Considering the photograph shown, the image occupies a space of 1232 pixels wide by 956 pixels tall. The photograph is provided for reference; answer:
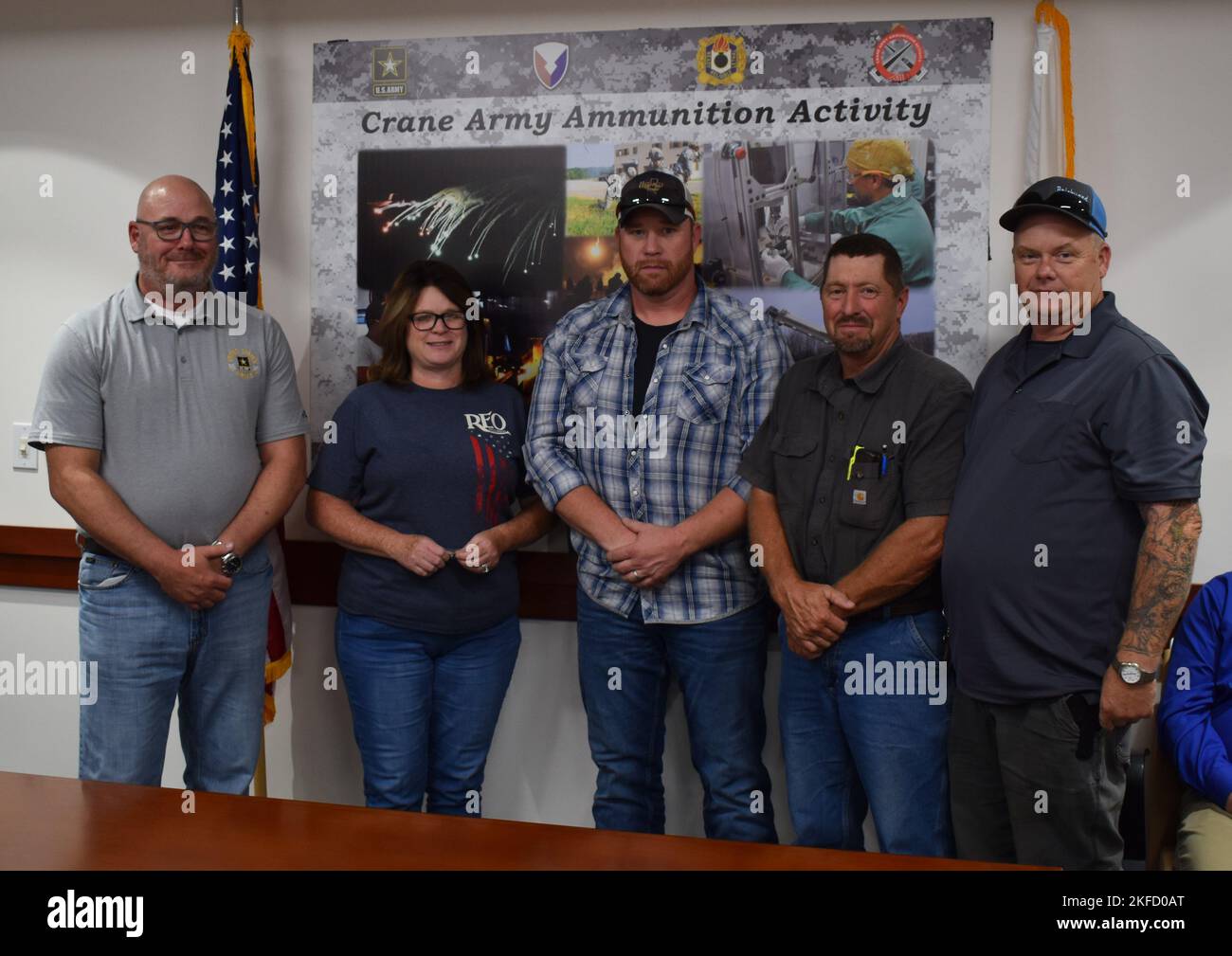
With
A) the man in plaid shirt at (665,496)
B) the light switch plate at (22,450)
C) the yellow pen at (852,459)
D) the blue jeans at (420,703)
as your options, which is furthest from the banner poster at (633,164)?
the light switch plate at (22,450)

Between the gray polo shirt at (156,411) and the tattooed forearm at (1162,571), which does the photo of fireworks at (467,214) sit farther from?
the tattooed forearm at (1162,571)

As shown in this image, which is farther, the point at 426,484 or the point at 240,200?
the point at 240,200

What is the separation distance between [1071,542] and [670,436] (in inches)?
38.2

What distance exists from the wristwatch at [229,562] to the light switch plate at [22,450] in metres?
1.23

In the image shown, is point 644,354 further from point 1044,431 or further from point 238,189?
point 238,189

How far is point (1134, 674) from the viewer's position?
2.05 meters

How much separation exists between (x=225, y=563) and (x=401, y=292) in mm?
835

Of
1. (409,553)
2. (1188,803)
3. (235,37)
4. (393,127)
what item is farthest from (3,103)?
(1188,803)

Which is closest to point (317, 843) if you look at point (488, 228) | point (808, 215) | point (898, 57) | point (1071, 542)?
point (1071, 542)

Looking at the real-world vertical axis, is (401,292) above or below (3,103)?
below

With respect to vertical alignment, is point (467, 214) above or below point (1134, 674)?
above

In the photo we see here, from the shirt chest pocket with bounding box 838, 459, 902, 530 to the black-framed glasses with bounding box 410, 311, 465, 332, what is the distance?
3.58 feet

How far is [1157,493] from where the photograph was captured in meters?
2.04

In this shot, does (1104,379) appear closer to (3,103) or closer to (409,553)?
(409,553)
